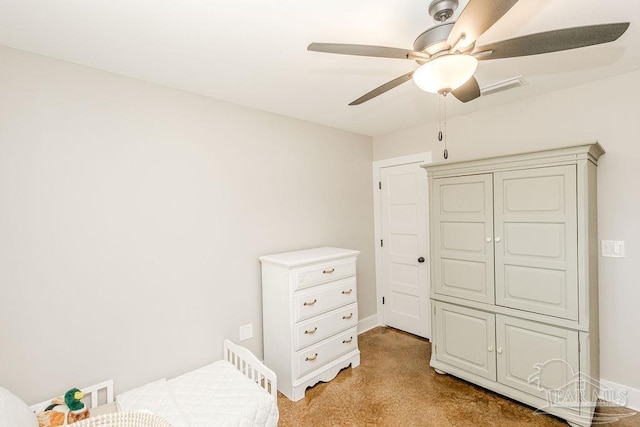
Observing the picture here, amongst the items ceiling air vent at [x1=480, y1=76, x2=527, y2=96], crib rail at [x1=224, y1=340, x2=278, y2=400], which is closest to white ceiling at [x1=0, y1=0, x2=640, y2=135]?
ceiling air vent at [x1=480, y1=76, x2=527, y2=96]

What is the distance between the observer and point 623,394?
7.17 ft

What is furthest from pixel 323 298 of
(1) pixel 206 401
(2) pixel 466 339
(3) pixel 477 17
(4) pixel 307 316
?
(3) pixel 477 17

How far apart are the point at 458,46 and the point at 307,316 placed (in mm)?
2040

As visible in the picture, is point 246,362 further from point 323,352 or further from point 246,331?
point 323,352

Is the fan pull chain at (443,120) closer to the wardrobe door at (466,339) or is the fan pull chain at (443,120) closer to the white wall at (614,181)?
the white wall at (614,181)

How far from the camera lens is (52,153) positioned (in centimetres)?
175

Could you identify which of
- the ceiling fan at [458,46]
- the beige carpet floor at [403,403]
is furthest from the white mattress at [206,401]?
the ceiling fan at [458,46]

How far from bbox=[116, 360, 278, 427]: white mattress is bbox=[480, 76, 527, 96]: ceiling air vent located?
8.84ft

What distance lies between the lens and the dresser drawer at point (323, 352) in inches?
93.6

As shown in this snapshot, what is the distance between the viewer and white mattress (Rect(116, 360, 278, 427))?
1.67 meters

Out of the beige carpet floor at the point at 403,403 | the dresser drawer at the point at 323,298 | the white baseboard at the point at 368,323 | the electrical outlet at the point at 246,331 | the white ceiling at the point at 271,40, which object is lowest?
the beige carpet floor at the point at 403,403

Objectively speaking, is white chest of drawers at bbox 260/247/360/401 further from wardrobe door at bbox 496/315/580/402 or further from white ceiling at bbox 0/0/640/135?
white ceiling at bbox 0/0/640/135

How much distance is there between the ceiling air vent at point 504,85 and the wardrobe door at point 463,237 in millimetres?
681

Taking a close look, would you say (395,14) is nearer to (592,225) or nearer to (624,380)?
(592,225)
